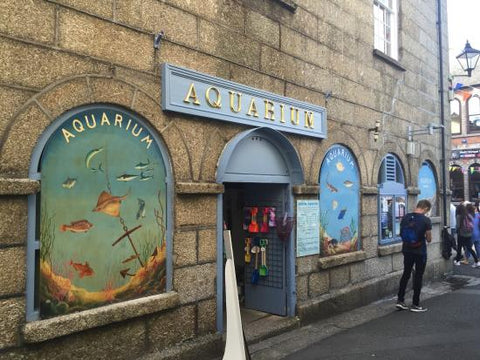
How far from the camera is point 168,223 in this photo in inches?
172

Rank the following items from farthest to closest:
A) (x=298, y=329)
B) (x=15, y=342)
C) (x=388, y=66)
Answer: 1. (x=388, y=66)
2. (x=298, y=329)
3. (x=15, y=342)

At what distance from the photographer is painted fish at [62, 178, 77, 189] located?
3.59m

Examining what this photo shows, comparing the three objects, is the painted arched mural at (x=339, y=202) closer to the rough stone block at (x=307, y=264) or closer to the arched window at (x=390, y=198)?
the rough stone block at (x=307, y=264)

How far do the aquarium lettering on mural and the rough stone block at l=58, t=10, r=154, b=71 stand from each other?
51cm

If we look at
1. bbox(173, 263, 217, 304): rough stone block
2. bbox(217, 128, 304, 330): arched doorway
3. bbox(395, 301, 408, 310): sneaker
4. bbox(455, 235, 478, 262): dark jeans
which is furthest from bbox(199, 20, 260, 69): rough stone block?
bbox(455, 235, 478, 262): dark jeans

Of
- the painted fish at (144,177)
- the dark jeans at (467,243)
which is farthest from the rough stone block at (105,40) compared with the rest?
the dark jeans at (467,243)

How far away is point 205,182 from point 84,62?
1711 mm

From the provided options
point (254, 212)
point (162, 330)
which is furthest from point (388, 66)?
point (162, 330)

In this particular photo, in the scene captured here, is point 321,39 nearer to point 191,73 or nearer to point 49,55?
point 191,73

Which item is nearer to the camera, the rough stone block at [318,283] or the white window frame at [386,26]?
the rough stone block at [318,283]

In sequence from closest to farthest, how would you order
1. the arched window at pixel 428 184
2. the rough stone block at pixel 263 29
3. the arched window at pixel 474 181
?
the rough stone block at pixel 263 29 < the arched window at pixel 428 184 < the arched window at pixel 474 181

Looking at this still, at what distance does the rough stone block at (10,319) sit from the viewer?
3.16 meters

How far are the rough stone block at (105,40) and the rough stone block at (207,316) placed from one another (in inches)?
96.4

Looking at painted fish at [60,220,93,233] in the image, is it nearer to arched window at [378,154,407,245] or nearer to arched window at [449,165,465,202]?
arched window at [378,154,407,245]
